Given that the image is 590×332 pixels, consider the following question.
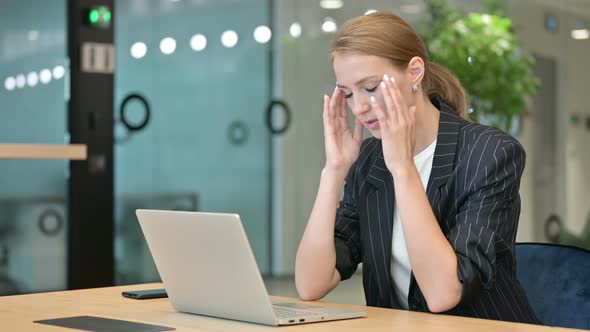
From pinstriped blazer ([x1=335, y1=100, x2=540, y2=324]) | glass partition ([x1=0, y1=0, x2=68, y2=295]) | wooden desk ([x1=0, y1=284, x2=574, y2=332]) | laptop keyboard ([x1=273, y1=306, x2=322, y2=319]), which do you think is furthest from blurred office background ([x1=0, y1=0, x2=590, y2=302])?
laptop keyboard ([x1=273, y1=306, x2=322, y2=319])

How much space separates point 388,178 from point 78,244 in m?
2.60

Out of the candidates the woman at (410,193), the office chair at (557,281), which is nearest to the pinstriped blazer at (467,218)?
the woman at (410,193)

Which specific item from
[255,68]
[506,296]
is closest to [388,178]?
[506,296]

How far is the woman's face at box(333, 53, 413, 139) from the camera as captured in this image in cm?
210

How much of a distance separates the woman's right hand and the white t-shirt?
0.14m

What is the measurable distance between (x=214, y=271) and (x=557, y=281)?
818mm

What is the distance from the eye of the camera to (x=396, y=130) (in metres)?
2.00

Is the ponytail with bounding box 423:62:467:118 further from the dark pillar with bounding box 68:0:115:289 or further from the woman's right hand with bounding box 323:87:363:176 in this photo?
the dark pillar with bounding box 68:0:115:289

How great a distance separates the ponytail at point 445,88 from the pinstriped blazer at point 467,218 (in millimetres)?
61

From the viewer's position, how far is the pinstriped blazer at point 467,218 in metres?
1.95

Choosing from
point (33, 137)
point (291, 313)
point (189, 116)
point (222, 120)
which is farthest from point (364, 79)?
point (222, 120)

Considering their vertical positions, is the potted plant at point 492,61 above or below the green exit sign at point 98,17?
below

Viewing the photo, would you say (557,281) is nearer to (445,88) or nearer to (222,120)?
(445,88)

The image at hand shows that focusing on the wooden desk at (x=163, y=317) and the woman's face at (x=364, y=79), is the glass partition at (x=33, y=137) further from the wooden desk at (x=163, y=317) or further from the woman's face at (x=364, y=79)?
the woman's face at (x=364, y=79)
